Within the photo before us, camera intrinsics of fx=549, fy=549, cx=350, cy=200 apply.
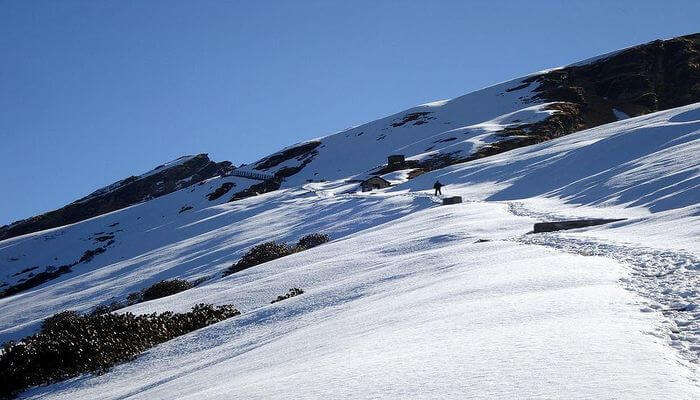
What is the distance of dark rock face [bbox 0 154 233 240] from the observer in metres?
120

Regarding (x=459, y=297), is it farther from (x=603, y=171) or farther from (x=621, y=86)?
(x=621, y=86)

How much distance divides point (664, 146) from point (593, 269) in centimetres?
3085

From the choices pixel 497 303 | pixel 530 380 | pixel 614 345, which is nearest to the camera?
pixel 530 380

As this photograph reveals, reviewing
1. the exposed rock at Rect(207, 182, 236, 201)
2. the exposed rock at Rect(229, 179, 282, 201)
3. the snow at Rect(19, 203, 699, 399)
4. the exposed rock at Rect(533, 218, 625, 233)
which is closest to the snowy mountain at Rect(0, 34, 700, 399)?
the snow at Rect(19, 203, 699, 399)

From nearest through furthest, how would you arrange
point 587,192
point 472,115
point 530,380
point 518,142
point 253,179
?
1. point 530,380
2. point 587,192
3. point 518,142
4. point 253,179
5. point 472,115

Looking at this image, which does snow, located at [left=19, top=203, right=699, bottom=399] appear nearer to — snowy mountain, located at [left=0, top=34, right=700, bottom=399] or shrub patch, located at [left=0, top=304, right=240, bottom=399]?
snowy mountain, located at [left=0, top=34, right=700, bottom=399]

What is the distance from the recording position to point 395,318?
6.74 meters

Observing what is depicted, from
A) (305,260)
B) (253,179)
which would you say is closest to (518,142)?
(253,179)

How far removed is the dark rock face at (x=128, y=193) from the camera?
120 m

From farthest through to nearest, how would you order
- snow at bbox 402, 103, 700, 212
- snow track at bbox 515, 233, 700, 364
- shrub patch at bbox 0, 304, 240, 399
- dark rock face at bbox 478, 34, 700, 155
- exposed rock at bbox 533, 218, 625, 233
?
dark rock face at bbox 478, 34, 700, 155 → snow at bbox 402, 103, 700, 212 → exposed rock at bbox 533, 218, 625, 233 → shrub patch at bbox 0, 304, 240, 399 → snow track at bbox 515, 233, 700, 364

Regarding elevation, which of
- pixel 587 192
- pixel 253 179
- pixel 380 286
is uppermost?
pixel 253 179

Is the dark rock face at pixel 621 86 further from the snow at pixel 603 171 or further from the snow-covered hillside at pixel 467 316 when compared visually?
the snow-covered hillside at pixel 467 316

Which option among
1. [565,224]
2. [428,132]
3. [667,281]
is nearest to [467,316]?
[667,281]

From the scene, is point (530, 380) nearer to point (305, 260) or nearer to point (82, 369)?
point (82, 369)
